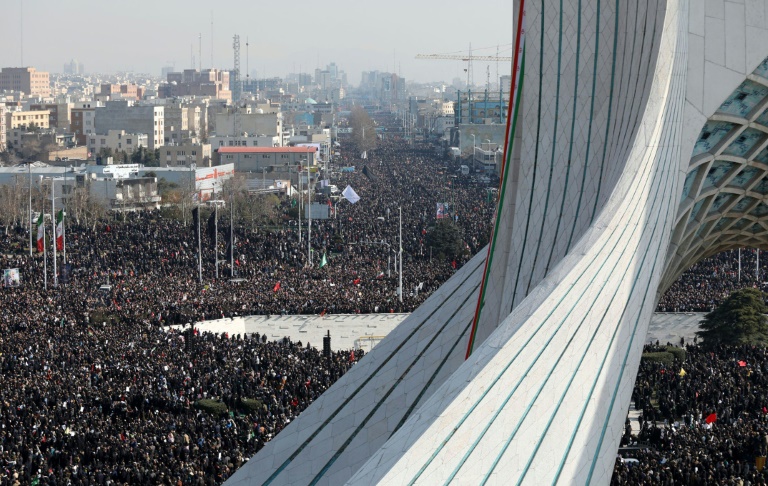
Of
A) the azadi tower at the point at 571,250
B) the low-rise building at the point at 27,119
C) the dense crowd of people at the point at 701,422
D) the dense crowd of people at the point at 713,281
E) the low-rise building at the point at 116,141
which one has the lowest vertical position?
the dense crowd of people at the point at 713,281

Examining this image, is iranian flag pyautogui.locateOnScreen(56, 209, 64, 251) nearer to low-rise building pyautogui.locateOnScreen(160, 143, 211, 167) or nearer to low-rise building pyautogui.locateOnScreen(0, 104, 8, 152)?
low-rise building pyautogui.locateOnScreen(160, 143, 211, 167)

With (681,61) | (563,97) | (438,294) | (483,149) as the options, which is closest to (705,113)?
(681,61)

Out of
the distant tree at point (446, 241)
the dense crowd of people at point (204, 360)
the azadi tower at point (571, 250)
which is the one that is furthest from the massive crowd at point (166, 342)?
the azadi tower at point (571, 250)

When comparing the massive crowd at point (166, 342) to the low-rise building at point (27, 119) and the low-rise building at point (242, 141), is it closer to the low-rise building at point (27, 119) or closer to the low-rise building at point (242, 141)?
the low-rise building at point (242, 141)

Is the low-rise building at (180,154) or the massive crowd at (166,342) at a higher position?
the low-rise building at (180,154)

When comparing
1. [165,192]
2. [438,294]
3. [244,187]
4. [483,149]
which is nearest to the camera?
[438,294]

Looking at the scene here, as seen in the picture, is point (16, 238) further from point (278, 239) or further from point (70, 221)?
point (278, 239)
